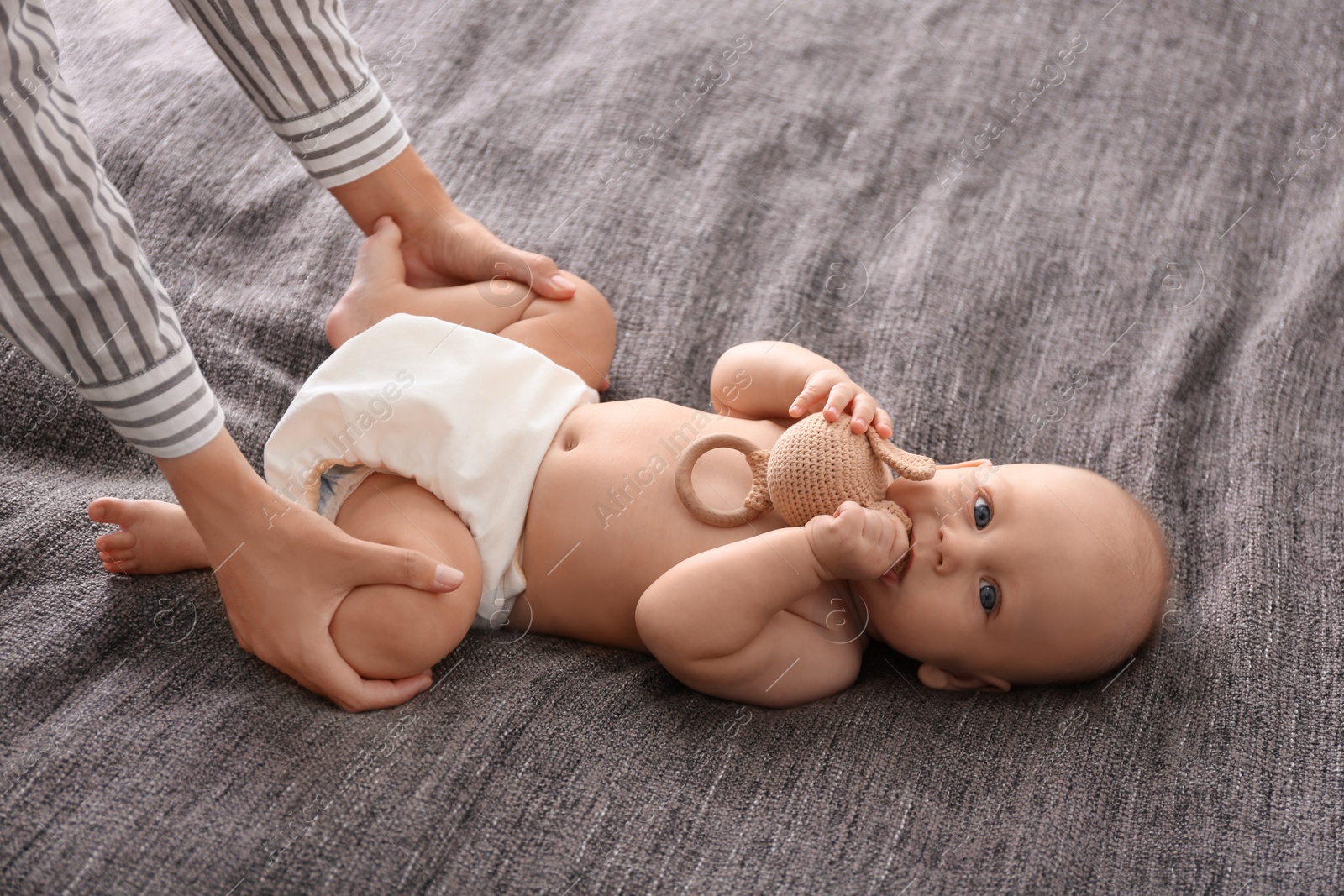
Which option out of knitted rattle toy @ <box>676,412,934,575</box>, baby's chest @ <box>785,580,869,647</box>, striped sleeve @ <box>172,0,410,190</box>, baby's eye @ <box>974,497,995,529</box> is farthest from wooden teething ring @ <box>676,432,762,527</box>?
striped sleeve @ <box>172,0,410,190</box>

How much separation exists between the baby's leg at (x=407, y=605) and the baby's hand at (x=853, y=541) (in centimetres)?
34

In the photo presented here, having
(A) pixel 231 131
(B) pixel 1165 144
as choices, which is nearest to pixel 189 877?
(A) pixel 231 131

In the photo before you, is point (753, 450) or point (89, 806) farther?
point (753, 450)

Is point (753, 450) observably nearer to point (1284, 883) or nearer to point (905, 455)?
point (905, 455)

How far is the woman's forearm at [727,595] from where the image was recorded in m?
0.98

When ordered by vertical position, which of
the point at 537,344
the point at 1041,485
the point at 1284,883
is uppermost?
the point at 537,344

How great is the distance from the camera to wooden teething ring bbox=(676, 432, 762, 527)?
1.08 metres

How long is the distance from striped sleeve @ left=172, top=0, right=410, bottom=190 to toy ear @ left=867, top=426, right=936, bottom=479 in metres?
0.68

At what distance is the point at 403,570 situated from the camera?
0.96 m

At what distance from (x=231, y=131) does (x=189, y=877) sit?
1.19 meters

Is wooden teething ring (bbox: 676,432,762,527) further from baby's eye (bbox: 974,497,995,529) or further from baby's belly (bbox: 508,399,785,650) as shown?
baby's eye (bbox: 974,497,995,529)

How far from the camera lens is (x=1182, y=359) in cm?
132
